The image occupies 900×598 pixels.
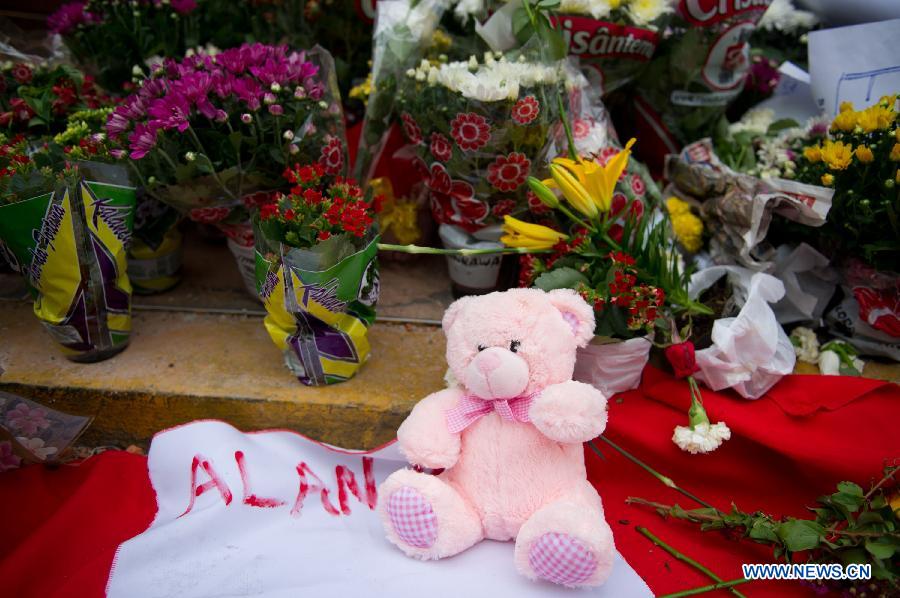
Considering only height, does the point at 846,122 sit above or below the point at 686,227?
above

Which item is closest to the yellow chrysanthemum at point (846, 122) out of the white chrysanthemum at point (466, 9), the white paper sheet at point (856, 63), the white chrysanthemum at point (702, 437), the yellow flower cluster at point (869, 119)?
the yellow flower cluster at point (869, 119)

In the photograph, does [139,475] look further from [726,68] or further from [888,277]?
[726,68]

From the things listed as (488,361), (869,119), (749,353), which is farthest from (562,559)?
(869,119)

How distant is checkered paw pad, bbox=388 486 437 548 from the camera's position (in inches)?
44.4

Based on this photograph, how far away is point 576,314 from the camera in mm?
1227

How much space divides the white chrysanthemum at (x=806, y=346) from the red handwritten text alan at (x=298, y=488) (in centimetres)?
117

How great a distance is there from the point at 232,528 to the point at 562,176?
39.9 inches

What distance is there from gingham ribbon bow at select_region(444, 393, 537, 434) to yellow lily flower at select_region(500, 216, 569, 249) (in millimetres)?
416

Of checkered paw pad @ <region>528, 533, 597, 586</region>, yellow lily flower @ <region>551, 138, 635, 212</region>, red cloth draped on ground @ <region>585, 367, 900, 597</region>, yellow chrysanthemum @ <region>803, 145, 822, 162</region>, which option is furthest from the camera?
yellow chrysanthemum @ <region>803, 145, 822, 162</region>

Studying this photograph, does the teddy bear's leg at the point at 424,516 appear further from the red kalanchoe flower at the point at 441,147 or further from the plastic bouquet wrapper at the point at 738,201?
the plastic bouquet wrapper at the point at 738,201

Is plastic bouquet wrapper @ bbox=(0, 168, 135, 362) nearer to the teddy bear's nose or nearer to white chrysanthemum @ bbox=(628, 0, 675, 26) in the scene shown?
the teddy bear's nose

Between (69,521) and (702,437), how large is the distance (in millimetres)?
1309

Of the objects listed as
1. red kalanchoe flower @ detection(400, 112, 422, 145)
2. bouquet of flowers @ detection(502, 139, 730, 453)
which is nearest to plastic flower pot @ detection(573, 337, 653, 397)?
bouquet of flowers @ detection(502, 139, 730, 453)

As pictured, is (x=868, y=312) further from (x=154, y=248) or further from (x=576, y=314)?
(x=154, y=248)
